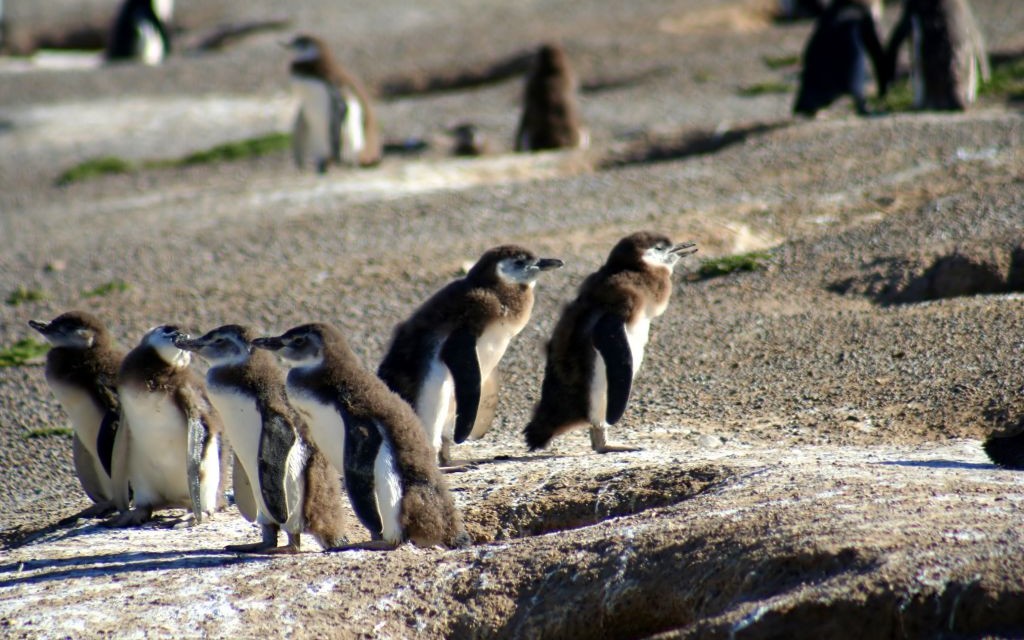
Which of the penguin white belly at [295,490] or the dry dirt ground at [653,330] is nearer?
the dry dirt ground at [653,330]

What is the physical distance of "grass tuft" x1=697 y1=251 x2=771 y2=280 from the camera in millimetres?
9172

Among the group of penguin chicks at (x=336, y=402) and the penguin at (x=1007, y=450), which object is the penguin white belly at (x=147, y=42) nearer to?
the group of penguin chicks at (x=336, y=402)

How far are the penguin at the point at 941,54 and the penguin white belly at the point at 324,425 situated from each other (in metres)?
9.37

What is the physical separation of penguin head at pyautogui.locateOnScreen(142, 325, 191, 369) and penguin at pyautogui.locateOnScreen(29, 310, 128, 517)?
1.54 feet

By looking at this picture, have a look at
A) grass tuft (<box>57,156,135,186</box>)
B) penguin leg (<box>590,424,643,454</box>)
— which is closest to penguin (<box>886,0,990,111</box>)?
penguin leg (<box>590,424,643,454</box>)

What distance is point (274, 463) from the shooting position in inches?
210

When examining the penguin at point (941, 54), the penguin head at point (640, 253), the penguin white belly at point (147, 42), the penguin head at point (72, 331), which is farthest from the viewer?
the penguin white belly at point (147, 42)

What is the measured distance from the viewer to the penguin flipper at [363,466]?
5199mm

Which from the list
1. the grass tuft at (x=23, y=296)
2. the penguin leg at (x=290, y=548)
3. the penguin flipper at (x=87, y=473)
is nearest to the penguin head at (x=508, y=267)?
the penguin leg at (x=290, y=548)

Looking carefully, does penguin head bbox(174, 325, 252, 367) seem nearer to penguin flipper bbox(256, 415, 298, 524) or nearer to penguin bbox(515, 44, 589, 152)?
penguin flipper bbox(256, 415, 298, 524)

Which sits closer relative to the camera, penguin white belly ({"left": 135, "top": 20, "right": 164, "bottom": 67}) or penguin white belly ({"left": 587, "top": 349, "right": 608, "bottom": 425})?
penguin white belly ({"left": 587, "top": 349, "right": 608, "bottom": 425})

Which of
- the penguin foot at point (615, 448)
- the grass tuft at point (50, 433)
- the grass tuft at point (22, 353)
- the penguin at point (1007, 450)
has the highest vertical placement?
the penguin at point (1007, 450)

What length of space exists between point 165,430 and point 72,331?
807 mm

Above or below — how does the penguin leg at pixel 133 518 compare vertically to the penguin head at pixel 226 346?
below
